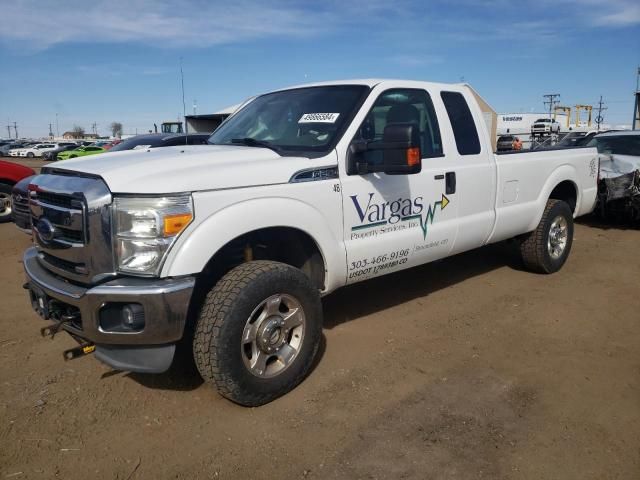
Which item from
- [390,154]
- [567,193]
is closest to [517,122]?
[567,193]

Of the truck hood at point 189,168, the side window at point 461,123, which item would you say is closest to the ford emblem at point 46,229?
the truck hood at point 189,168

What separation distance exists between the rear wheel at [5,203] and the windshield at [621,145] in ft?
37.3

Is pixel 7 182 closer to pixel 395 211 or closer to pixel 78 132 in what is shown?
pixel 395 211

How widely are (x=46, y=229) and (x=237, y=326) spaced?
4.33 ft

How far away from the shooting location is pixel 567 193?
6.29m

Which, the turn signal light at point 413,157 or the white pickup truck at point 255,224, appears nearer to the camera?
the white pickup truck at point 255,224

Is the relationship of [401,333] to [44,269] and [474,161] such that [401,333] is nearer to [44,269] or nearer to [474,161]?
[474,161]

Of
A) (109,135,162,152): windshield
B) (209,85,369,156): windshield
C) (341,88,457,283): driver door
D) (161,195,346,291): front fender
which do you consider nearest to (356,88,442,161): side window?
(341,88,457,283): driver door

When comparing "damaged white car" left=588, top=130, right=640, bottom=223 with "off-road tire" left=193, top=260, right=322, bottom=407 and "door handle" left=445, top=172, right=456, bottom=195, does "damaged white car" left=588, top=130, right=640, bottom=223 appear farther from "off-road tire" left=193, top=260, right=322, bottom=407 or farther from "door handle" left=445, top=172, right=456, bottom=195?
"off-road tire" left=193, top=260, right=322, bottom=407

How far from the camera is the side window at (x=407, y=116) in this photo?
3.91 m

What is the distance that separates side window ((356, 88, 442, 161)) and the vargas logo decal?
1.40 feet

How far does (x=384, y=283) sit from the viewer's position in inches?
227

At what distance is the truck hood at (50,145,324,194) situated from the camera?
281 cm

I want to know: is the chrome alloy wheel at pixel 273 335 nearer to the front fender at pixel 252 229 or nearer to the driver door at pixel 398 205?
the front fender at pixel 252 229
